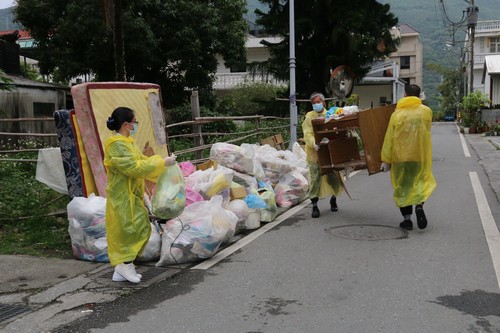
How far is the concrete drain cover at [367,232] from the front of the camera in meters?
5.94

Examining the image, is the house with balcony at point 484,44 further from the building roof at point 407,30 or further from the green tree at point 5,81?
the green tree at point 5,81

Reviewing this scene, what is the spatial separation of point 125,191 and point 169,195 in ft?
1.34

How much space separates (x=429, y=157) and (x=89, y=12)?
45.7 feet

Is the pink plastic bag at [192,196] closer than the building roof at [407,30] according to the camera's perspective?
Yes

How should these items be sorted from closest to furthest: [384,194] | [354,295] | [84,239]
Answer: [354,295] < [84,239] < [384,194]

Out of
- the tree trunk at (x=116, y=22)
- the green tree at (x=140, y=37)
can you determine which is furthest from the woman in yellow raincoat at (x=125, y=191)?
the green tree at (x=140, y=37)

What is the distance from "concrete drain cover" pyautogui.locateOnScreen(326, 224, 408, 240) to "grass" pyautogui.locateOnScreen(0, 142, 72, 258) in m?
3.19

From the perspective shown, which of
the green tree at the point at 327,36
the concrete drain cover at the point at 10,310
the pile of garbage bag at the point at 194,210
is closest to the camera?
the concrete drain cover at the point at 10,310

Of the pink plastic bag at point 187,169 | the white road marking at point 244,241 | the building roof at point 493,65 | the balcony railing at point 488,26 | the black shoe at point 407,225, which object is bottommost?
the white road marking at point 244,241

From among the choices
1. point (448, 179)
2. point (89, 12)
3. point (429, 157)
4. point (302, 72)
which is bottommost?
point (448, 179)

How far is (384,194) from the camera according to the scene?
8.88m

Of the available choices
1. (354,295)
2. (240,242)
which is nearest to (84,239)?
(240,242)

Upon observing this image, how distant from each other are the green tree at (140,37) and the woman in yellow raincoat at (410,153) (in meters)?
12.6

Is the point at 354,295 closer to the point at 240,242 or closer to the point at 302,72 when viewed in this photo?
the point at 240,242
